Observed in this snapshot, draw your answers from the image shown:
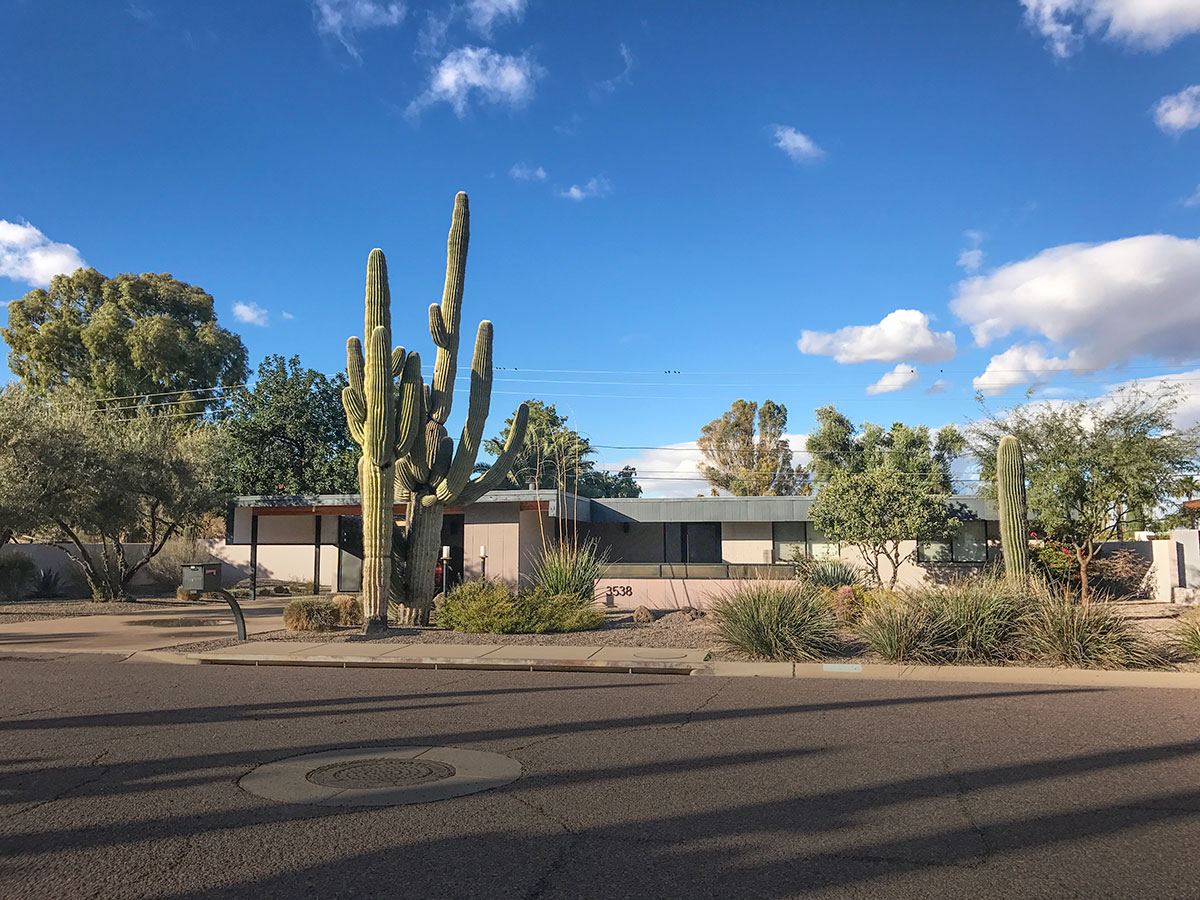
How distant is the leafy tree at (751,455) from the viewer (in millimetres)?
55438

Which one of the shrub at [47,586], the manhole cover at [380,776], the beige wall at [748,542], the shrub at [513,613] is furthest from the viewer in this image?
the beige wall at [748,542]

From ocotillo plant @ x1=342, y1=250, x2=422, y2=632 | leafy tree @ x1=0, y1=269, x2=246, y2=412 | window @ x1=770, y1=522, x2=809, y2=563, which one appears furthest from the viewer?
leafy tree @ x1=0, y1=269, x2=246, y2=412

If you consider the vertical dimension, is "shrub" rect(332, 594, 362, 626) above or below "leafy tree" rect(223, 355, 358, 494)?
below

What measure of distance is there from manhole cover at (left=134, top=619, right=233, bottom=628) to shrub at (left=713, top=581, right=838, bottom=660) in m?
11.4

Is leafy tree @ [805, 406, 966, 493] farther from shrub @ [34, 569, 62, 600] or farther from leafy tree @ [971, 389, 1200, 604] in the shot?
shrub @ [34, 569, 62, 600]

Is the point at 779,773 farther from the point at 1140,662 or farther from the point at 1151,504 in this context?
the point at 1151,504

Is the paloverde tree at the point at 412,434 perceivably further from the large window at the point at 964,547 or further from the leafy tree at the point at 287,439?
the leafy tree at the point at 287,439

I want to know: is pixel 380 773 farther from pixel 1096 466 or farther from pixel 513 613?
pixel 1096 466

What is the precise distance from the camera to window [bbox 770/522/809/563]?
29.8 meters

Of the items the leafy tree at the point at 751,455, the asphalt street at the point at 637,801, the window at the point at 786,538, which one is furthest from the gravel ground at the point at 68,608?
the leafy tree at the point at 751,455

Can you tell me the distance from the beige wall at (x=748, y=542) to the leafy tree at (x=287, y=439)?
16.4 meters

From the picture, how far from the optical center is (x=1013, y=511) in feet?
59.5

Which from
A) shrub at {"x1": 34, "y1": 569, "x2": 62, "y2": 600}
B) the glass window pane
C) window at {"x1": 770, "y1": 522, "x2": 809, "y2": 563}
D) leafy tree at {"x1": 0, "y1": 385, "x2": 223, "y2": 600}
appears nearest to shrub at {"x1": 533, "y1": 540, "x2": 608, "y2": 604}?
leafy tree at {"x1": 0, "y1": 385, "x2": 223, "y2": 600}

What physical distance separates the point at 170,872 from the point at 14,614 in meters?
20.3
